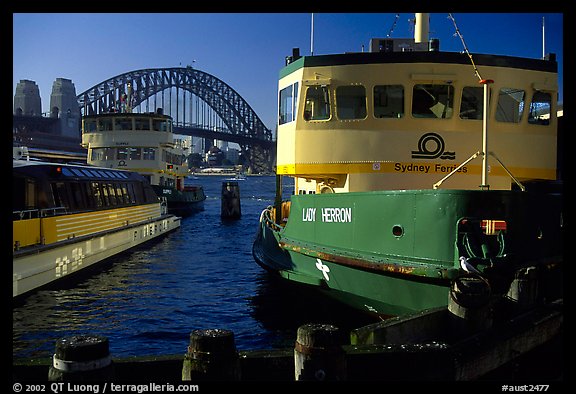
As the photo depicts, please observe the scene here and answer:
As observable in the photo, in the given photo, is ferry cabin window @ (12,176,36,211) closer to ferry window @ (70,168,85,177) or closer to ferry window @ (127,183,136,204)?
ferry window @ (70,168,85,177)

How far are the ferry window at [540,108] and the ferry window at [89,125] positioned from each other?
3437cm

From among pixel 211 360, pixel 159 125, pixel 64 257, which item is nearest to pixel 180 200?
pixel 159 125

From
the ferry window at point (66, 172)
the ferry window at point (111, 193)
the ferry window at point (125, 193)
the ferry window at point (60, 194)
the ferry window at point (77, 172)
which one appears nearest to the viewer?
the ferry window at point (60, 194)

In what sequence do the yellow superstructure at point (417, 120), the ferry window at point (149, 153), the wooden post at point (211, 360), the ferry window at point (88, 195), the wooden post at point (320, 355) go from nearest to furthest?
the wooden post at point (211, 360) < the wooden post at point (320, 355) < the yellow superstructure at point (417, 120) < the ferry window at point (88, 195) < the ferry window at point (149, 153)

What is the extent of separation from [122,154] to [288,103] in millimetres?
29195

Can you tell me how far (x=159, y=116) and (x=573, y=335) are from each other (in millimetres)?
36415

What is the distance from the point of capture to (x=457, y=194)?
7445mm

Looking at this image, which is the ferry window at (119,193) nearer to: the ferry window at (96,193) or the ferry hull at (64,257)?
the ferry hull at (64,257)

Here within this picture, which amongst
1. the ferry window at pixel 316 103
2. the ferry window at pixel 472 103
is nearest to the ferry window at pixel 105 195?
the ferry window at pixel 316 103

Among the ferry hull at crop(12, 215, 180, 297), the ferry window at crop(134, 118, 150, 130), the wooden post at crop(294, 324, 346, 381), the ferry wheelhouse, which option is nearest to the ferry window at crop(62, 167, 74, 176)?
the ferry hull at crop(12, 215, 180, 297)

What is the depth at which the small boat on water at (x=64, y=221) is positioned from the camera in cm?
1266

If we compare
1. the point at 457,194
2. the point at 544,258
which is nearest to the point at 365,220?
the point at 457,194

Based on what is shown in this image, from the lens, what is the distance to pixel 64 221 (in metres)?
14.8
